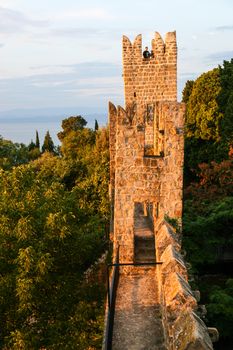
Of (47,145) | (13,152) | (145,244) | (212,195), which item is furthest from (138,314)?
(47,145)

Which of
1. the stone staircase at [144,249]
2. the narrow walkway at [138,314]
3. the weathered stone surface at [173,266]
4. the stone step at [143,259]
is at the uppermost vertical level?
the weathered stone surface at [173,266]

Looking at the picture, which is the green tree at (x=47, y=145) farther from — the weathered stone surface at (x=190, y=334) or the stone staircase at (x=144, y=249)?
the weathered stone surface at (x=190, y=334)

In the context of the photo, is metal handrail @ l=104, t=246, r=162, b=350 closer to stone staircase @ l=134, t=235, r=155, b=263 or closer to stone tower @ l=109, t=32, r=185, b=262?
stone staircase @ l=134, t=235, r=155, b=263

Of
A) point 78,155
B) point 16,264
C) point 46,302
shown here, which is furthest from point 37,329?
point 78,155

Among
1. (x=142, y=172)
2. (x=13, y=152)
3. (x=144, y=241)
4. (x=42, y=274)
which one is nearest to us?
(x=42, y=274)

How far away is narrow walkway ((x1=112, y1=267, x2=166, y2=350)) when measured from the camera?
8.28 meters

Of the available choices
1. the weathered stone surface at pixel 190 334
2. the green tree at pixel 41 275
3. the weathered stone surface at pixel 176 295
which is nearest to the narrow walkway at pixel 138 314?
the weathered stone surface at pixel 176 295

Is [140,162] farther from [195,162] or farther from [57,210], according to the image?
[195,162]

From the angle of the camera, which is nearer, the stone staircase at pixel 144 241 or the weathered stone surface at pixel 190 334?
the weathered stone surface at pixel 190 334

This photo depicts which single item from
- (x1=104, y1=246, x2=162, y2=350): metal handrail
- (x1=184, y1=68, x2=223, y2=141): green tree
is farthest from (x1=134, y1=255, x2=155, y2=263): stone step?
(x1=184, y1=68, x2=223, y2=141): green tree

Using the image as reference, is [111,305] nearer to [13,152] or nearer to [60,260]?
[60,260]

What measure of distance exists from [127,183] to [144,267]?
7.68ft

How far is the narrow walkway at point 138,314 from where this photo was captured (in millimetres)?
8283

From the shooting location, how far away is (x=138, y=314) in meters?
9.41
